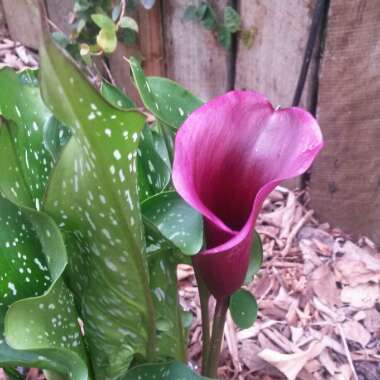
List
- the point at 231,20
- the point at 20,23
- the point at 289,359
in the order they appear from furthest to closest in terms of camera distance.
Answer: the point at 20,23 < the point at 231,20 < the point at 289,359

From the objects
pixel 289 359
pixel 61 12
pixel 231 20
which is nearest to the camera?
pixel 289 359

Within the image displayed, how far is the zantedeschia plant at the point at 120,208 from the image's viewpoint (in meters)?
0.46

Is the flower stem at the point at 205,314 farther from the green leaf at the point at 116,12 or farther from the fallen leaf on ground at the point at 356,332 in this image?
the green leaf at the point at 116,12

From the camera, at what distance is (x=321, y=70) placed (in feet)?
3.41

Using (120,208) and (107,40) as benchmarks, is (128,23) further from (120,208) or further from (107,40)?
(120,208)

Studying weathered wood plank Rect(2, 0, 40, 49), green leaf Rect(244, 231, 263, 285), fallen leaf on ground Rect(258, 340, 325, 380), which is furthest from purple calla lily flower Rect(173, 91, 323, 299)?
weathered wood plank Rect(2, 0, 40, 49)

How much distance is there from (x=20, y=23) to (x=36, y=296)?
140cm

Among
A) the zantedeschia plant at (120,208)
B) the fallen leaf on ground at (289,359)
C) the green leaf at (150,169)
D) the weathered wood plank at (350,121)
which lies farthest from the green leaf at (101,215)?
the weathered wood plank at (350,121)

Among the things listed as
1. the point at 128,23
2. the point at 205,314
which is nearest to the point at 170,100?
the point at 205,314

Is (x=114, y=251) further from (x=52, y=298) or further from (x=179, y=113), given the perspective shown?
(x=179, y=113)

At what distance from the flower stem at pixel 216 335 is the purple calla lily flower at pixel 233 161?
0.11ft

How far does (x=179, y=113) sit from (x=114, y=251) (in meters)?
0.19

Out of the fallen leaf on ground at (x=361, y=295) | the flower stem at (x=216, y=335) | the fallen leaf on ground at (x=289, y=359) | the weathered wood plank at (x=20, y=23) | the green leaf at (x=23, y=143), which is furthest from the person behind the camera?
the weathered wood plank at (x=20, y=23)

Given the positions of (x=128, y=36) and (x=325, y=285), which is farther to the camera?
(x=128, y=36)
